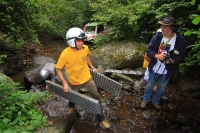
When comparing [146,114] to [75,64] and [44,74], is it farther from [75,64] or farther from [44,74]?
[44,74]

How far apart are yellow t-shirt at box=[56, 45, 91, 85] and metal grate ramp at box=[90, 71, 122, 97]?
0.53 m

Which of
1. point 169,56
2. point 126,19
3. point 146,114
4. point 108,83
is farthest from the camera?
point 126,19

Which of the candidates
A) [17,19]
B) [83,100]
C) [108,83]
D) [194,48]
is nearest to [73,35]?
[83,100]

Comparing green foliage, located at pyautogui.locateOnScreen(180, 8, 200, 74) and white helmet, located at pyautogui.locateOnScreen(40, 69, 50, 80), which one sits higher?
green foliage, located at pyautogui.locateOnScreen(180, 8, 200, 74)

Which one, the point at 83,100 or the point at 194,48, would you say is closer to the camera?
the point at 194,48

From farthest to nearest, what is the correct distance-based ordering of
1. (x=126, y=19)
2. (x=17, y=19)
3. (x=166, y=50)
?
(x=17, y=19) → (x=126, y=19) → (x=166, y=50)

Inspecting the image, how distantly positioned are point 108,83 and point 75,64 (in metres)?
1.02

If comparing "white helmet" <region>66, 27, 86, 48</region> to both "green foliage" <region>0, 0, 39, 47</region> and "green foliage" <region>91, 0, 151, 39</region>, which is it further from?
"green foliage" <region>0, 0, 39, 47</region>

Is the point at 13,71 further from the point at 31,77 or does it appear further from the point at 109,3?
the point at 109,3

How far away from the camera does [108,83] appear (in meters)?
4.31

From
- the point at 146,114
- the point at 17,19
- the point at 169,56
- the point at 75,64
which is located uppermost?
the point at 169,56

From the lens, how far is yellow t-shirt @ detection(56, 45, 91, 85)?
11.8 ft

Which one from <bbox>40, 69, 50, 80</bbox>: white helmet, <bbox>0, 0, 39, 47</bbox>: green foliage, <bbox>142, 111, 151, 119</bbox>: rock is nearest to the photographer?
<bbox>142, 111, 151, 119</bbox>: rock

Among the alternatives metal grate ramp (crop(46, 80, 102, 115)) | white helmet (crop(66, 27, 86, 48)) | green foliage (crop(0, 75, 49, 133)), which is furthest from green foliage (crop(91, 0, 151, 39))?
green foliage (crop(0, 75, 49, 133))
